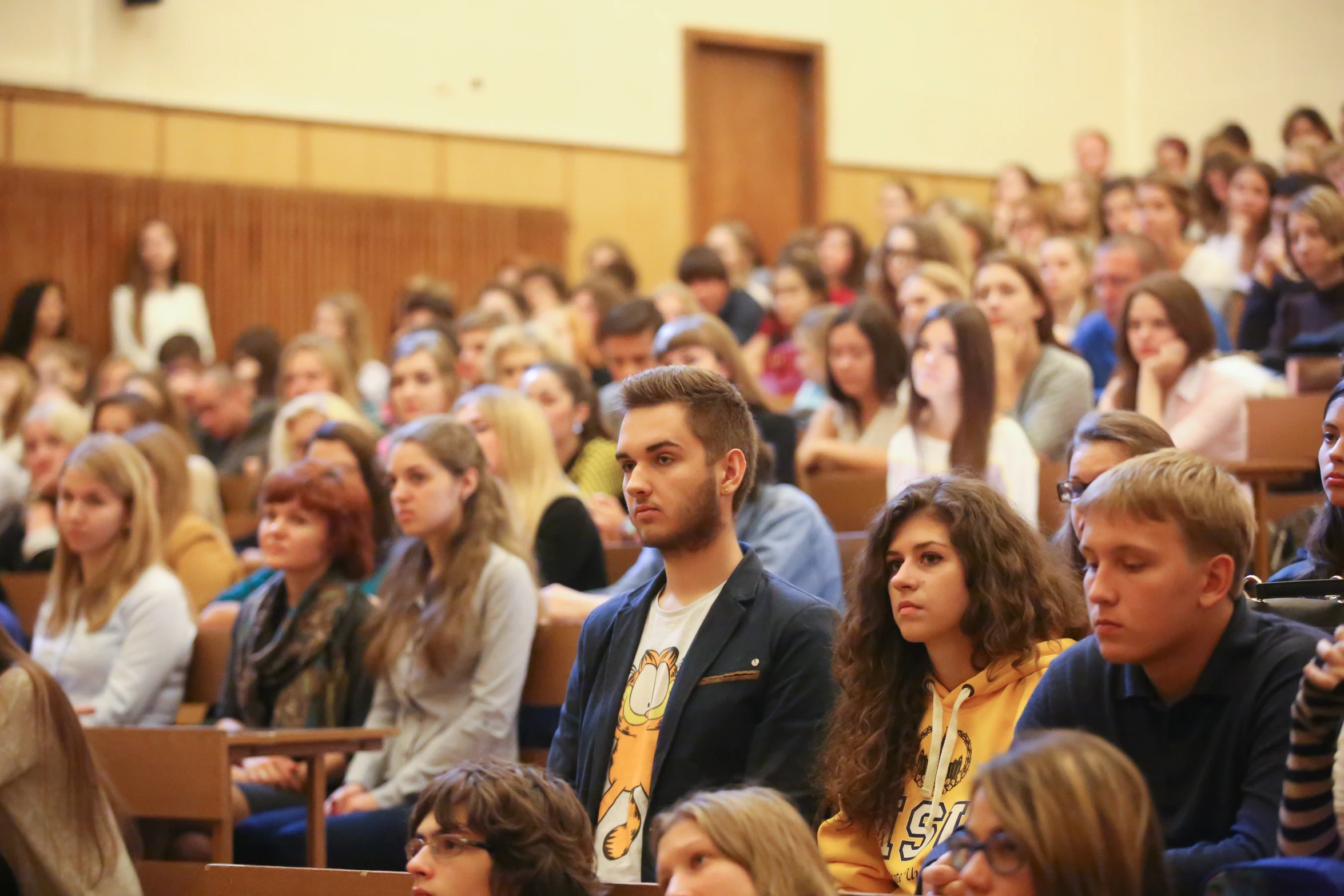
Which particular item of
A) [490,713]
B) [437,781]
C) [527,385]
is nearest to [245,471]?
[527,385]

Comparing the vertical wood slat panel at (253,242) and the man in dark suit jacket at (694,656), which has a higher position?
the vertical wood slat panel at (253,242)

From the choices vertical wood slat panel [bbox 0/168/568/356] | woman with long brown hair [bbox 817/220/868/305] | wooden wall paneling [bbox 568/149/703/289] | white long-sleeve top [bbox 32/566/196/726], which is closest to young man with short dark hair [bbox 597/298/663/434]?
white long-sleeve top [bbox 32/566/196/726]

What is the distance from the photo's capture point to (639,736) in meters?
2.43

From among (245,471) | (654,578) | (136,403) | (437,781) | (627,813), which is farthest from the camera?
(245,471)

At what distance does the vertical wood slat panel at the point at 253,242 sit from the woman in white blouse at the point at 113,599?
4.62m

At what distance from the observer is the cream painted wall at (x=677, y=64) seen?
8195 mm

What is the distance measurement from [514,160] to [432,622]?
625cm

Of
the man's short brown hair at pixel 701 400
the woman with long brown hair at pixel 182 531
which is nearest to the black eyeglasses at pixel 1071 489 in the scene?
the man's short brown hair at pixel 701 400

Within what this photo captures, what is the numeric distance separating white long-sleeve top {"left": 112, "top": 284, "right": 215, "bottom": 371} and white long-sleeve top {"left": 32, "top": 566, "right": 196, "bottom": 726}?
451 cm

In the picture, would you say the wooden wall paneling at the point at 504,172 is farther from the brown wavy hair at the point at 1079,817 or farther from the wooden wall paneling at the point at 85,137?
the brown wavy hair at the point at 1079,817

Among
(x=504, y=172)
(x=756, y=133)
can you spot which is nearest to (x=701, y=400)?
(x=504, y=172)

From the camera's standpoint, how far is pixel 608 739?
8.04 feet

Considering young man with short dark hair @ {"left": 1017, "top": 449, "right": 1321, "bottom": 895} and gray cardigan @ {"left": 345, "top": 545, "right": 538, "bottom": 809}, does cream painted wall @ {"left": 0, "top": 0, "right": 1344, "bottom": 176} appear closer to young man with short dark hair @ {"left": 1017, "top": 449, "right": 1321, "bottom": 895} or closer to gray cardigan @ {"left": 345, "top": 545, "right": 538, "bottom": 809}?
gray cardigan @ {"left": 345, "top": 545, "right": 538, "bottom": 809}

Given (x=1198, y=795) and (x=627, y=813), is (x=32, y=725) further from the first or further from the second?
(x=1198, y=795)
